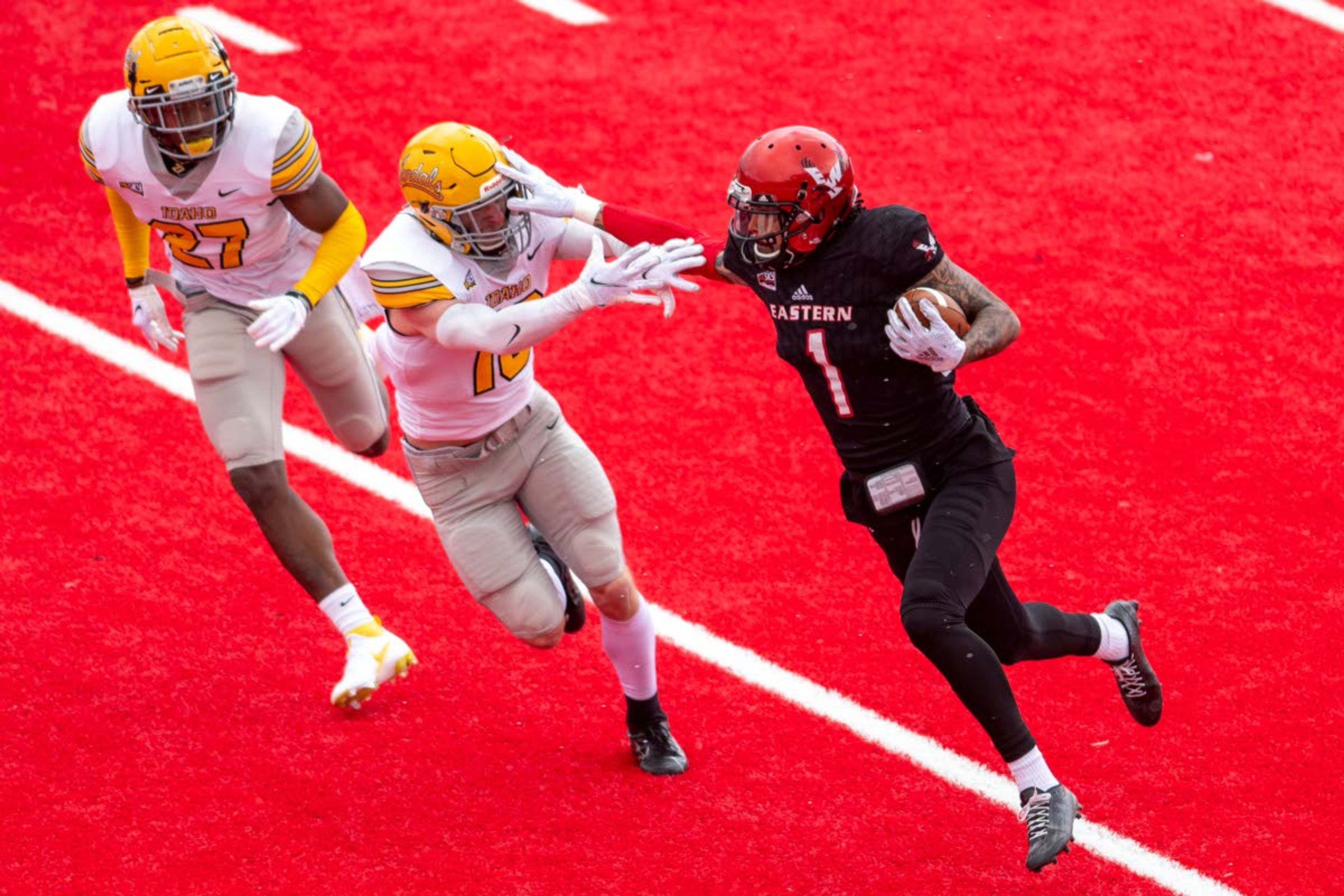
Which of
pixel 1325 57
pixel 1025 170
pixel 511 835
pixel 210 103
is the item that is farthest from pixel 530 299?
pixel 1325 57

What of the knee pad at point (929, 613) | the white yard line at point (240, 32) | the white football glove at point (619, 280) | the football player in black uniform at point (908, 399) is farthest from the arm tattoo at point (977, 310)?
the white yard line at point (240, 32)

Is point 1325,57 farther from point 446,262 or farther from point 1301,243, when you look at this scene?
point 446,262

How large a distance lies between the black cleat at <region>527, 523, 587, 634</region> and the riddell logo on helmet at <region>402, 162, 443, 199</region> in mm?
1234

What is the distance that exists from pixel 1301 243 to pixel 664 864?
4548 mm

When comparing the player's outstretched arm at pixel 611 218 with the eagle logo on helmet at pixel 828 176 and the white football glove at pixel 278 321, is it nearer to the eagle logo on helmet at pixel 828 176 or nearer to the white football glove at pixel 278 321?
the eagle logo on helmet at pixel 828 176

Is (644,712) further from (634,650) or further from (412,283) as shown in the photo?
(412,283)

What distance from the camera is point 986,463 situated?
447 cm

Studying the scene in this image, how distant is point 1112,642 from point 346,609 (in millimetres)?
2383

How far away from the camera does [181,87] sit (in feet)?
16.1

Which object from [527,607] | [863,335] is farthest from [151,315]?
[863,335]

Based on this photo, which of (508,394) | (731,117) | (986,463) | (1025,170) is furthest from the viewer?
(731,117)

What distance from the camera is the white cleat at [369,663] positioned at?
5.11 metres

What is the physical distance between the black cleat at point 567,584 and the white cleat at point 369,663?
0.52 metres

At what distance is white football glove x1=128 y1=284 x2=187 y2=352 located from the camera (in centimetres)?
562
